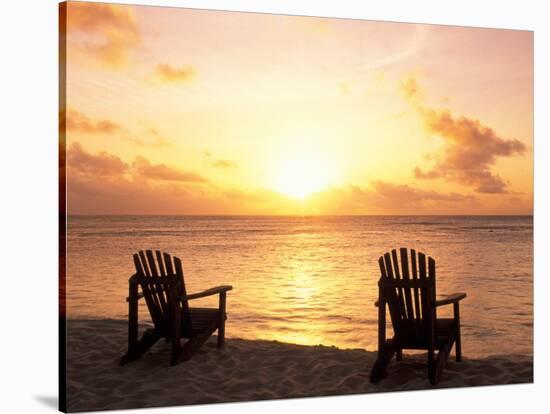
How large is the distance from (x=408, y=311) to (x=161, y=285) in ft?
6.73

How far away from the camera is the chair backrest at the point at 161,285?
704 centimetres

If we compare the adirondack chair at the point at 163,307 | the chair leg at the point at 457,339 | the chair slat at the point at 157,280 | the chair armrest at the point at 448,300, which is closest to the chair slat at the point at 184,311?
the adirondack chair at the point at 163,307

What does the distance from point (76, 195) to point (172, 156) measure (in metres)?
1.21

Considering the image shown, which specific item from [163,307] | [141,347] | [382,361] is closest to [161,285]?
[163,307]

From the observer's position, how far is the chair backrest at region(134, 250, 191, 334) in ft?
23.1

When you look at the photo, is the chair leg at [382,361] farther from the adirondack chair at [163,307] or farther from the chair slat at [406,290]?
the adirondack chair at [163,307]

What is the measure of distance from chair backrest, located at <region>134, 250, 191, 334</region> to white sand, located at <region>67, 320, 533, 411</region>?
0.95 feet

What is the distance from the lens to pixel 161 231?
23.7m

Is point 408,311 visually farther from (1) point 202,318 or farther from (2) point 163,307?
(2) point 163,307

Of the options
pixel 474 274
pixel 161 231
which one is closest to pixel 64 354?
pixel 474 274

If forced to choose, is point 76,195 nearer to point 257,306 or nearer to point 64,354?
point 64,354

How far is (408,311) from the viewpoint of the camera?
23.2ft

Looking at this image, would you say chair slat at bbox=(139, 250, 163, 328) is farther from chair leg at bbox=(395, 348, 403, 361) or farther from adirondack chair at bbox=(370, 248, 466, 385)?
chair leg at bbox=(395, 348, 403, 361)

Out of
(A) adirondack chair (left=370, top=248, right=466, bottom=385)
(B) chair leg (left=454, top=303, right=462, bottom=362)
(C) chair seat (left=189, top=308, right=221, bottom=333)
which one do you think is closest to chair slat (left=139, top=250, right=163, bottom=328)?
(C) chair seat (left=189, top=308, right=221, bottom=333)
